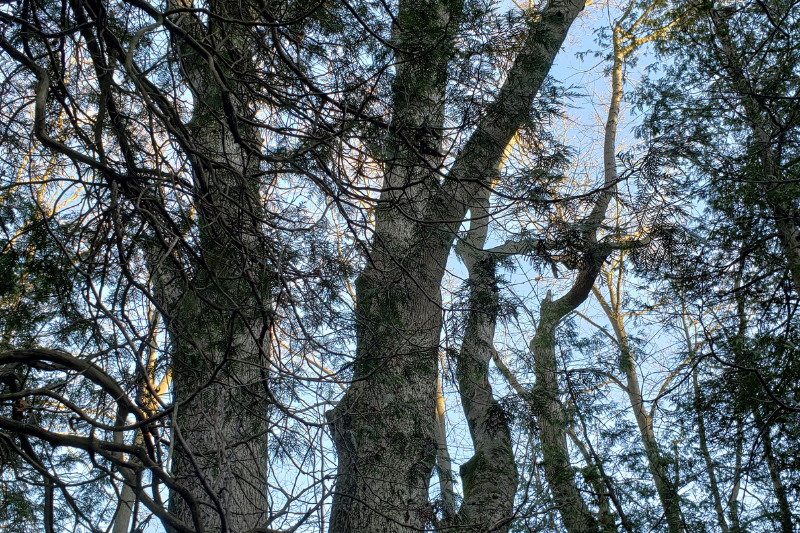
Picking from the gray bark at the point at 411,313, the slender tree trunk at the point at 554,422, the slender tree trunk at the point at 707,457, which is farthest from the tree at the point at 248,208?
the slender tree trunk at the point at 707,457

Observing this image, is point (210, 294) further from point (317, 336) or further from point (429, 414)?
point (429, 414)

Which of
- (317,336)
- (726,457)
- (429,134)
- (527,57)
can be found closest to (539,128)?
(527,57)

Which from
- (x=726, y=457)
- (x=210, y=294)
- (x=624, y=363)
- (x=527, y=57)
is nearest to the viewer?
(x=210, y=294)

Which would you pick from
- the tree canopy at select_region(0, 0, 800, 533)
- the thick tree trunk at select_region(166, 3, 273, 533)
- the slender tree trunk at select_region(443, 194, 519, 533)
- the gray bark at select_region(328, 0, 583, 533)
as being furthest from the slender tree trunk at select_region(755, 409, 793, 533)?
the thick tree trunk at select_region(166, 3, 273, 533)

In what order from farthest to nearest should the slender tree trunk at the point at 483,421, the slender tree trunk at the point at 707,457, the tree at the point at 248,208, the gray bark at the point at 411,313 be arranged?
the slender tree trunk at the point at 707,457, the slender tree trunk at the point at 483,421, the gray bark at the point at 411,313, the tree at the point at 248,208

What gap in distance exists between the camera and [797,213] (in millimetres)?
4805

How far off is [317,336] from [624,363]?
2.98m

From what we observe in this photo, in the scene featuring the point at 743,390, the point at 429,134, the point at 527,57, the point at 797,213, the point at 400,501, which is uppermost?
the point at 527,57

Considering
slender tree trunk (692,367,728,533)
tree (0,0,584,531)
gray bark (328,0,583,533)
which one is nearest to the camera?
tree (0,0,584,531)

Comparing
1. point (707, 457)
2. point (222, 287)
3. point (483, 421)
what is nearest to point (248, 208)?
point (222, 287)

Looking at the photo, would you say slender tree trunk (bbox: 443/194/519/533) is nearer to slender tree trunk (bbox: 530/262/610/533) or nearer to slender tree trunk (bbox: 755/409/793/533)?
slender tree trunk (bbox: 530/262/610/533)

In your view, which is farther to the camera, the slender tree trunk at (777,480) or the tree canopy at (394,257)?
the slender tree trunk at (777,480)

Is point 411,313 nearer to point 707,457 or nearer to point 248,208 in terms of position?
point 248,208

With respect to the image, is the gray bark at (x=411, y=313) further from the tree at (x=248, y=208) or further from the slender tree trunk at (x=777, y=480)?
the slender tree trunk at (x=777, y=480)
